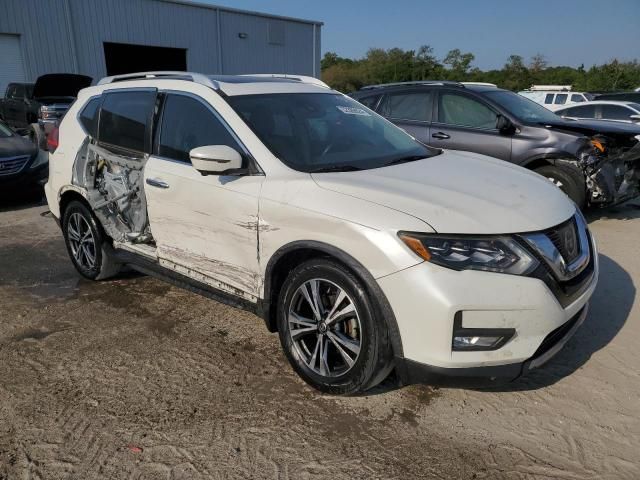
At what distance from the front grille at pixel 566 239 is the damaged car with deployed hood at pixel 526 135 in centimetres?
372

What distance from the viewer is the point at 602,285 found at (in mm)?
4426

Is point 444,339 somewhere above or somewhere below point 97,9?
below

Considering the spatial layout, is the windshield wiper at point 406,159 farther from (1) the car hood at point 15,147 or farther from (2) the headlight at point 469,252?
(1) the car hood at point 15,147

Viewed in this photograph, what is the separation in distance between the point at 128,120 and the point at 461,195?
2.73m

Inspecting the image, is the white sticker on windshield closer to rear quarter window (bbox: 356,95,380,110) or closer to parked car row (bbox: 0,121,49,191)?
rear quarter window (bbox: 356,95,380,110)

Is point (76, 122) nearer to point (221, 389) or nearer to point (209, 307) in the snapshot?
point (209, 307)

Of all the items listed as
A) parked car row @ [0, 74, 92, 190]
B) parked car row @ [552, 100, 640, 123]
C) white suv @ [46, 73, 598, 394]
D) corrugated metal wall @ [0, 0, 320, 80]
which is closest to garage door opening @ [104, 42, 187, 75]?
corrugated metal wall @ [0, 0, 320, 80]

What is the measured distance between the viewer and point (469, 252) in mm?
2475

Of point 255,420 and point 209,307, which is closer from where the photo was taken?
point 255,420

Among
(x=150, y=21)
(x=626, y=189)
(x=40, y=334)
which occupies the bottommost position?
(x=40, y=334)

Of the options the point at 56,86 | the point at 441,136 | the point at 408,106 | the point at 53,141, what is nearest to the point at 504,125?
the point at 441,136

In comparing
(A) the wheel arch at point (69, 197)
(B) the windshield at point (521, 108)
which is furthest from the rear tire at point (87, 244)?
(B) the windshield at point (521, 108)

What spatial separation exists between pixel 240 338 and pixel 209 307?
2.15 feet

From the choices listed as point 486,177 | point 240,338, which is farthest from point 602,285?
point 240,338
